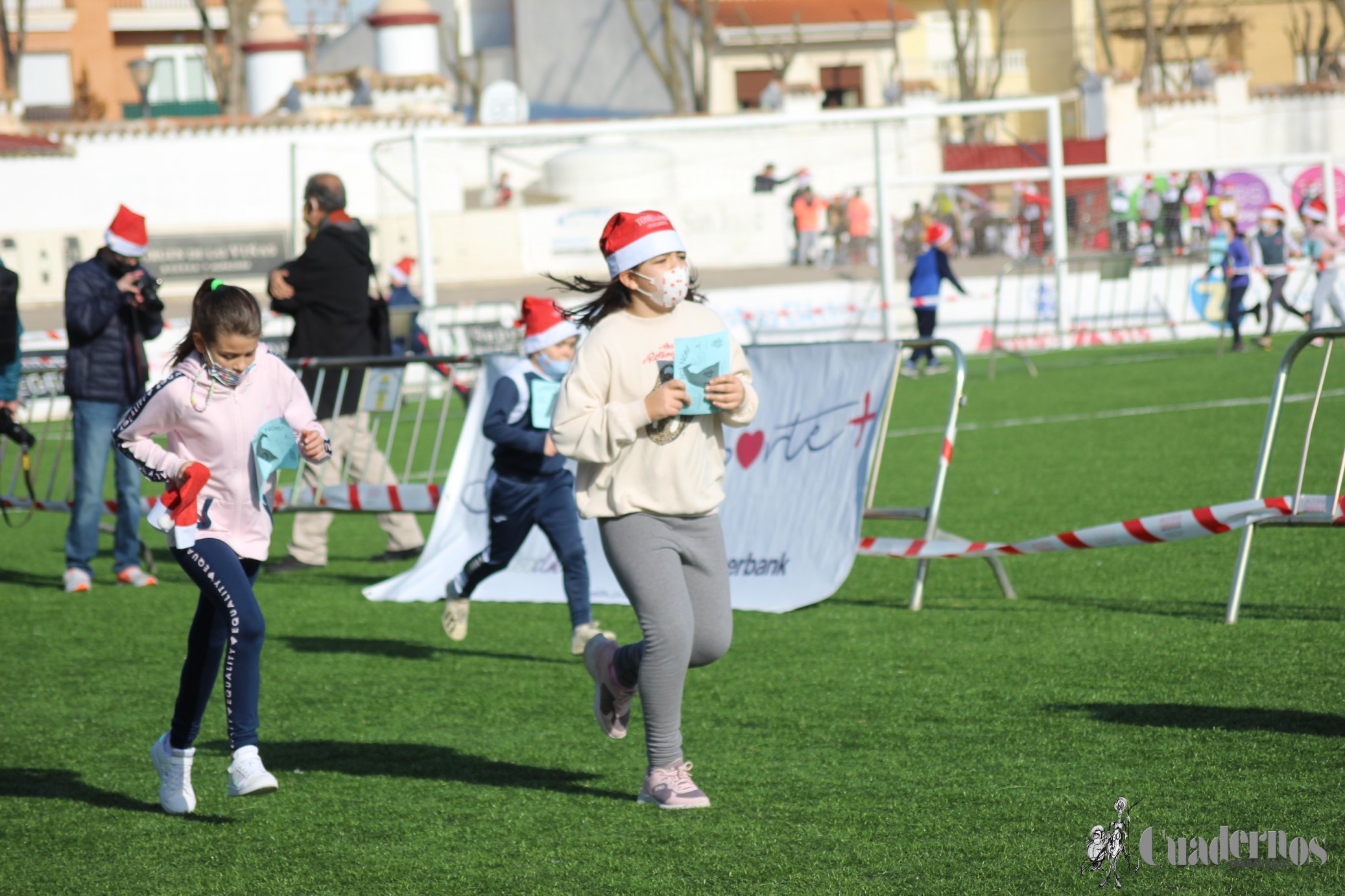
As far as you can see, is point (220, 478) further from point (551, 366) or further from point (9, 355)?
point (9, 355)

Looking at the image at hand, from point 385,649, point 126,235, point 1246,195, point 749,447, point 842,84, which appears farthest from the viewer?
point 842,84

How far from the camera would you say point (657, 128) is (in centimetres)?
2336

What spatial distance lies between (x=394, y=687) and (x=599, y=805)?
2.16 m

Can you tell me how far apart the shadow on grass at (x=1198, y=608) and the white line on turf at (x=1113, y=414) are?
7.65 meters

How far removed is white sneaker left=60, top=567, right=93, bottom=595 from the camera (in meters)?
9.85

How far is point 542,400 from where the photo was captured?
24.3 feet

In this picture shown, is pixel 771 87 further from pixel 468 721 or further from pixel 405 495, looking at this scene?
pixel 468 721

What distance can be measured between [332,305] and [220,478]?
5.24 m

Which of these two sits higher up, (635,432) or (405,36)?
(405,36)

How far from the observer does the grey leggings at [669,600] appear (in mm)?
4938

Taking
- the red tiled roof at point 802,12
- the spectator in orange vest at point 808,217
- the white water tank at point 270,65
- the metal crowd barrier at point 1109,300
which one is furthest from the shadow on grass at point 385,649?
the red tiled roof at point 802,12

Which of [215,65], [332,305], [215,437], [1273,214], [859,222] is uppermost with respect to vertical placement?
[215,65]

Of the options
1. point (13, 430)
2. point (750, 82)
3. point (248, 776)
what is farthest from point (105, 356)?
point (750, 82)

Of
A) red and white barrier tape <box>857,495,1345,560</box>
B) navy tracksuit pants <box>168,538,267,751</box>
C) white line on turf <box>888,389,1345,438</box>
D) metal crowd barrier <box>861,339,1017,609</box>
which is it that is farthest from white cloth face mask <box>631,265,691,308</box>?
white line on turf <box>888,389,1345,438</box>
